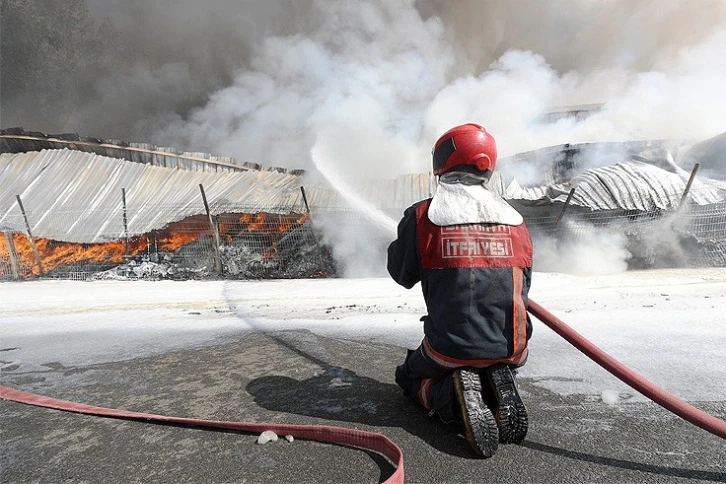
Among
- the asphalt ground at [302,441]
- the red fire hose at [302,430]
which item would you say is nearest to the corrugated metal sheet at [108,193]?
the asphalt ground at [302,441]

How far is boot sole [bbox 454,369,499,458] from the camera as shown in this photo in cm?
192

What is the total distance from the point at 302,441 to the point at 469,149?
1.58 metres

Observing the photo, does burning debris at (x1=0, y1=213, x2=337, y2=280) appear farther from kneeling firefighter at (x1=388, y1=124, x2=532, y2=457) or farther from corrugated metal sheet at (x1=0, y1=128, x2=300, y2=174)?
kneeling firefighter at (x1=388, y1=124, x2=532, y2=457)

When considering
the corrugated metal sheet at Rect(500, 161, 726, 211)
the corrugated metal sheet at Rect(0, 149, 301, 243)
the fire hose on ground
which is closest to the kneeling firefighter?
the fire hose on ground

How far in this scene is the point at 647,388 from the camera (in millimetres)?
2039

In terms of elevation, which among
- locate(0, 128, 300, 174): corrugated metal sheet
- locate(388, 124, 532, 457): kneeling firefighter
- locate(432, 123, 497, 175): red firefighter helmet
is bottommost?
locate(388, 124, 532, 457): kneeling firefighter

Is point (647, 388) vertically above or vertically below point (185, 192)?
below

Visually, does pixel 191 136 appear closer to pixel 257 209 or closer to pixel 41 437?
pixel 257 209

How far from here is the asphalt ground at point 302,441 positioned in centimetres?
184

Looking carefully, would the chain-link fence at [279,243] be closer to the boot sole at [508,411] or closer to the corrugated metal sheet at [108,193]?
the corrugated metal sheet at [108,193]

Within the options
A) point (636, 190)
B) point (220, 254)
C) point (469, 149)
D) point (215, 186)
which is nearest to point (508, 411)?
point (469, 149)

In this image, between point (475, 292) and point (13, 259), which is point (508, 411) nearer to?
point (475, 292)

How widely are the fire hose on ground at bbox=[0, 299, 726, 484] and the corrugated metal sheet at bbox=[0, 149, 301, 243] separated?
8122 millimetres

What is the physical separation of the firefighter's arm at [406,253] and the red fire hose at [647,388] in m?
0.64
